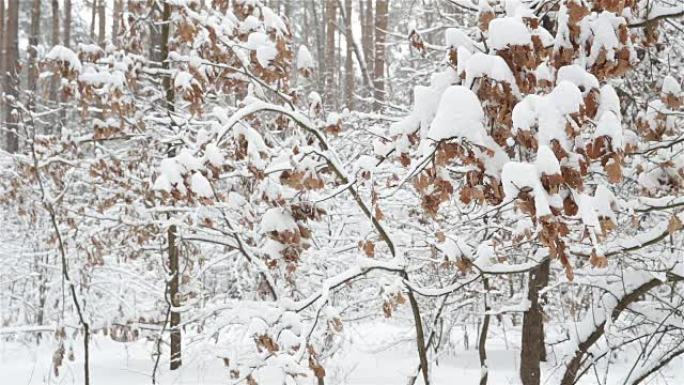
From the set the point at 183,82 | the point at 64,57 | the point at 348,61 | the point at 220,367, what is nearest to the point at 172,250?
the point at 220,367

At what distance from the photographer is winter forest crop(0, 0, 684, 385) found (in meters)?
2.25

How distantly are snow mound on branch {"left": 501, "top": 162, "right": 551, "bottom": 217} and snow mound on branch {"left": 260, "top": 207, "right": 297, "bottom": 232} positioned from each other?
1.58 metres

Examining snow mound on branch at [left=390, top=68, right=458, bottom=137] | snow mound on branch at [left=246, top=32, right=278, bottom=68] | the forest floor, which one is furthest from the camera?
the forest floor

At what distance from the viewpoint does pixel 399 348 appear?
9.30 meters

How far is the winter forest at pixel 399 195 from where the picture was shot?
225cm

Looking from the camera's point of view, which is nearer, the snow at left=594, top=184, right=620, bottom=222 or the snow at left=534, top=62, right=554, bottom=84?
the snow at left=534, top=62, right=554, bottom=84

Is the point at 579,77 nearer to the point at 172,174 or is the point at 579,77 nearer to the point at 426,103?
the point at 426,103

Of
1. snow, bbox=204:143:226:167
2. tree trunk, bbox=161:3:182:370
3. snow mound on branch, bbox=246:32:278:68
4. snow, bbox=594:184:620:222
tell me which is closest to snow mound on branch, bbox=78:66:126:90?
tree trunk, bbox=161:3:182:370

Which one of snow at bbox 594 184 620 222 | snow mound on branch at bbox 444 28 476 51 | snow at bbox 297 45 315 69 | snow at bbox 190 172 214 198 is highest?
snow at bbox 297 45 315 69

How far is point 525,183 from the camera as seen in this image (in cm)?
203

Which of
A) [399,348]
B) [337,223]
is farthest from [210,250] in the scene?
[399,348]

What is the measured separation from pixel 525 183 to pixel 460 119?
27cm

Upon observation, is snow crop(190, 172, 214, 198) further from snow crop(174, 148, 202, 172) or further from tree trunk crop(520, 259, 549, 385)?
tree trunk crop(520, 259, 549, 385)

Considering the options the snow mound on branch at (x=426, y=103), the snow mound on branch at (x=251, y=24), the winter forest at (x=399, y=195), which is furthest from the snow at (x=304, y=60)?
the snow mound on branch at (x=426, y=103)
